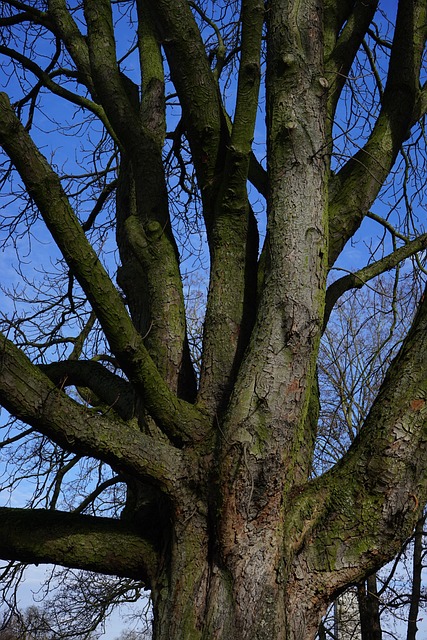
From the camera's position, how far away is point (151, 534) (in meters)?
3.11

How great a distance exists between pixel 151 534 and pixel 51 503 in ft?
8.16

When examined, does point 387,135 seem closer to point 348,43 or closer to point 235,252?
point 348,43

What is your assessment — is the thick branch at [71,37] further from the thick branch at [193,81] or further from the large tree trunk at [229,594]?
the large tree trunk at [229,594]

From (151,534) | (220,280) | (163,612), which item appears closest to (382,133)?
(220,280)

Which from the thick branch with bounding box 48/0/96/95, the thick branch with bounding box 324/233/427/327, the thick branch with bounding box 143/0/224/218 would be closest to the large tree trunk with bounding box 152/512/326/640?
the thick branch with bounding box 324/233/427/327

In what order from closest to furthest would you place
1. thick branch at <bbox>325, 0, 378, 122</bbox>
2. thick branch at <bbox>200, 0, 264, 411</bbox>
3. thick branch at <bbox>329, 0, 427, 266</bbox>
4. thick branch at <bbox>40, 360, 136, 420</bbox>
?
thick branch at <bbox>200, 0, 264, 411</bbox> < thick branch at <bbox>40, 360, 136, 420</bbox> < thick branch at <bbox>329, 0, 427, 266</bbox> < thick branch at <bbox>325, 0, 378, 122</bbox>

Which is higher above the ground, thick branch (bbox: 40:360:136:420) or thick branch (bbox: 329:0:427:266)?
thick branch (bbox: 329:0:427:266)

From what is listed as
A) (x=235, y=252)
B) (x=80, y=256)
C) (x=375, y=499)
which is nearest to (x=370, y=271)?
(x=235, y=252)

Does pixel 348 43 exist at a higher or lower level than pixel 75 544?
higher

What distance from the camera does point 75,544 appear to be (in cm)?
293

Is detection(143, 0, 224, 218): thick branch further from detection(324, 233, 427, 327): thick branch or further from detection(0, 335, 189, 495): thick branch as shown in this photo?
detection(0, 335, 189, 495): thick branch

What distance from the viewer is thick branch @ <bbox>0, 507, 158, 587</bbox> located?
9.59ft

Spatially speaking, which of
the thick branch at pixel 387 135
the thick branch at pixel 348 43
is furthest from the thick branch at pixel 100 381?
the thick branch at pixel 348 43

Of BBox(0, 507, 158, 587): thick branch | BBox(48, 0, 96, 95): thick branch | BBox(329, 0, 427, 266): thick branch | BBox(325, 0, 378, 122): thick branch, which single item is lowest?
BBox(0, 507, 158, 587): thick branch
